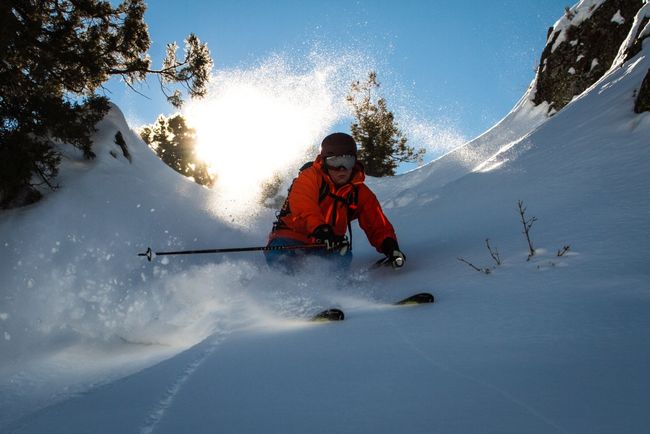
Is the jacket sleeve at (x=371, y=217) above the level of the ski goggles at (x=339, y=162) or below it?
below

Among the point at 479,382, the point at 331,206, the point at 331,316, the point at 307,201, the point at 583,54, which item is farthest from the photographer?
the point at 583,54

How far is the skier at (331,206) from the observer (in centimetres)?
528

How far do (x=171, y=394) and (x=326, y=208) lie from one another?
13.2 feet

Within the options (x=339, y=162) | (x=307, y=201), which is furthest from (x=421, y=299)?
(x=339, y=162)

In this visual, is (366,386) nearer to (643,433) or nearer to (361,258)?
(643,433)

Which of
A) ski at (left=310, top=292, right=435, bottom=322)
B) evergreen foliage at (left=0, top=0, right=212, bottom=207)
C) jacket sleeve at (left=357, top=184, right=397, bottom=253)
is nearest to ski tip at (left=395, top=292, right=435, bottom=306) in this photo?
ski at (left=310, top=292, right=435, bottom=322)

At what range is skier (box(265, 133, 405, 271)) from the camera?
528 centimetres

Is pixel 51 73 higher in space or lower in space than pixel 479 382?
higher

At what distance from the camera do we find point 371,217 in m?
5.76

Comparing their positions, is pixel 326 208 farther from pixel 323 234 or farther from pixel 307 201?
pixel 323 234

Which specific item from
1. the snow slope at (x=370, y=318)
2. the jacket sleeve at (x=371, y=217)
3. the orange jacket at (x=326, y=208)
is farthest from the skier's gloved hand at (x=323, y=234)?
the jacket sleeve at (x=371, y=217)

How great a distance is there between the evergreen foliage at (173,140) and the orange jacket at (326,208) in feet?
98.7

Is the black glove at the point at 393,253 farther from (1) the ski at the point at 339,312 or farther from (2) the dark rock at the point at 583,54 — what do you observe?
(2) the dark rock at the point at 583,54

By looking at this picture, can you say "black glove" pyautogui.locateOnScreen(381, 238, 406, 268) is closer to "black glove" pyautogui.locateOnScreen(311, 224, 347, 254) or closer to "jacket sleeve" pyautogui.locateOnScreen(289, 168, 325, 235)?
"black glove" pyautogui.locateOnScreen(311, 224, 347, 254)
